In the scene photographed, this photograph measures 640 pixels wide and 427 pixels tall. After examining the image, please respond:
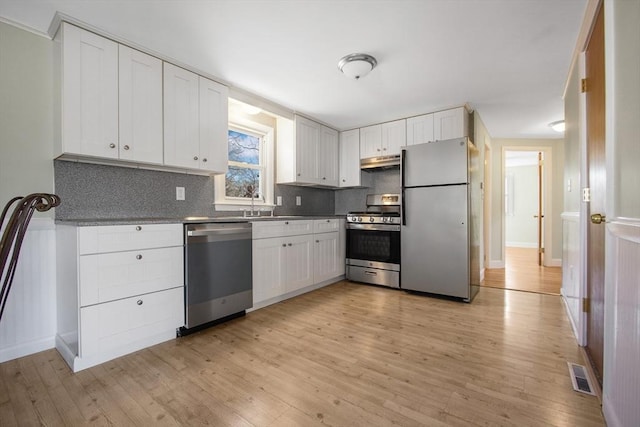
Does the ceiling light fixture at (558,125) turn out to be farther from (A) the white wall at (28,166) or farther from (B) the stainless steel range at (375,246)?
(A) the white wall at (28,166)

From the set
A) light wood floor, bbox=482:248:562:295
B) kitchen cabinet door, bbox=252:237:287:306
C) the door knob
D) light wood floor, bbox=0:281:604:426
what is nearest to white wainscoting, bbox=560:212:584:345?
light wood floor, bbox=0:281:604:426

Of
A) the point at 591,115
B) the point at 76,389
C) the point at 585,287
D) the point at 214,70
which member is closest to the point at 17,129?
the point at 214,70

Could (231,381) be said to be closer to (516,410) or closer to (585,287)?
(516,410)

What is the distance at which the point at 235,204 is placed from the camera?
3283 mm

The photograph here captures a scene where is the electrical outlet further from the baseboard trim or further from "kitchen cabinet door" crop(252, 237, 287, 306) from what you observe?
the baseboard trim

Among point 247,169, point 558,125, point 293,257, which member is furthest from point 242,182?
point 558,125

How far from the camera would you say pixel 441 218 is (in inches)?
127

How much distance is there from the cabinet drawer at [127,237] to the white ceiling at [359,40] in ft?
4.58

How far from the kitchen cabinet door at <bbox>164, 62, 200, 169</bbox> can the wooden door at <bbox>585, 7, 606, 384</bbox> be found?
2861mm

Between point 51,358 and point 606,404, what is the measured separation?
317 cm

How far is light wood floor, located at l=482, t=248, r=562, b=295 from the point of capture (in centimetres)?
370

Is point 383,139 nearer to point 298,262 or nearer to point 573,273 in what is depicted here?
point 298,262

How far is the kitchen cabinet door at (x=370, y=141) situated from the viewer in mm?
4105

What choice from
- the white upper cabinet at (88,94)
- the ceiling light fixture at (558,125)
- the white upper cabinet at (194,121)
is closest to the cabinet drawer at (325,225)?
the white upper cabinet at (194,121)
